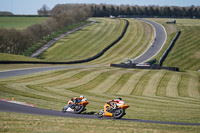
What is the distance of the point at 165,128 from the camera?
16.9 m

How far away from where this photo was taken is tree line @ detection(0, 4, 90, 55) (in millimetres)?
106250

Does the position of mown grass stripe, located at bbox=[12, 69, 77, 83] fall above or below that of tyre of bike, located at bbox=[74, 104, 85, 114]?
below

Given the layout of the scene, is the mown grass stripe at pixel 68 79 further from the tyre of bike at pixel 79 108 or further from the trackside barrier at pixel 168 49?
→ the trackside barrier at pixel 168 49

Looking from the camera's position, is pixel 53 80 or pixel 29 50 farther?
pixel 29 50

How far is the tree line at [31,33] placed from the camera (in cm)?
10625

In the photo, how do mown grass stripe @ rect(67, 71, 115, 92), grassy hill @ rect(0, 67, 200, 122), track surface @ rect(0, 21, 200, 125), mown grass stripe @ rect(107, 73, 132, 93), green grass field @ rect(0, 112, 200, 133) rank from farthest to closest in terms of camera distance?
mown grass stripe @ rect(107, 73, 132, 93)
mown grass stripe @ rect(67, 71, 115, 92)
grassy hill @ rect(0, 67, 200, 122)
track surface @ rect(0, 21, 200, 125)
green grass field @ rect(0, 112, 200, 133)

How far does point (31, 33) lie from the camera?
413 ft

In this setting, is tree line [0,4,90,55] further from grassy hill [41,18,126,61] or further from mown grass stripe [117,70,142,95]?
mown grass stripe [117,70,142,95]

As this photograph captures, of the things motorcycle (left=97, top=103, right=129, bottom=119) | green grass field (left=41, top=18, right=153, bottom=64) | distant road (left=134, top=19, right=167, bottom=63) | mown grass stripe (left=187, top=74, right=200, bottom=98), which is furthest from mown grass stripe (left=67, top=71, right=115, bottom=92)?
distant road (left=134, top=19, right=167, bottom=63)

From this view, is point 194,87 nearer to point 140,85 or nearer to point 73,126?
point 140,85

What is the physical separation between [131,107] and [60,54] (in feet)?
278

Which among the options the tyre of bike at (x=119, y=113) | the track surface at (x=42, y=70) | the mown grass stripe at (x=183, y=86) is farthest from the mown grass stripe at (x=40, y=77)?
the tyre of bike at (x=119, y=113)

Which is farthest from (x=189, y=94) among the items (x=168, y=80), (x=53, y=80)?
(x=53, y=80)

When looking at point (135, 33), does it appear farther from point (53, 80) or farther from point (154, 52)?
point (53, 80)
